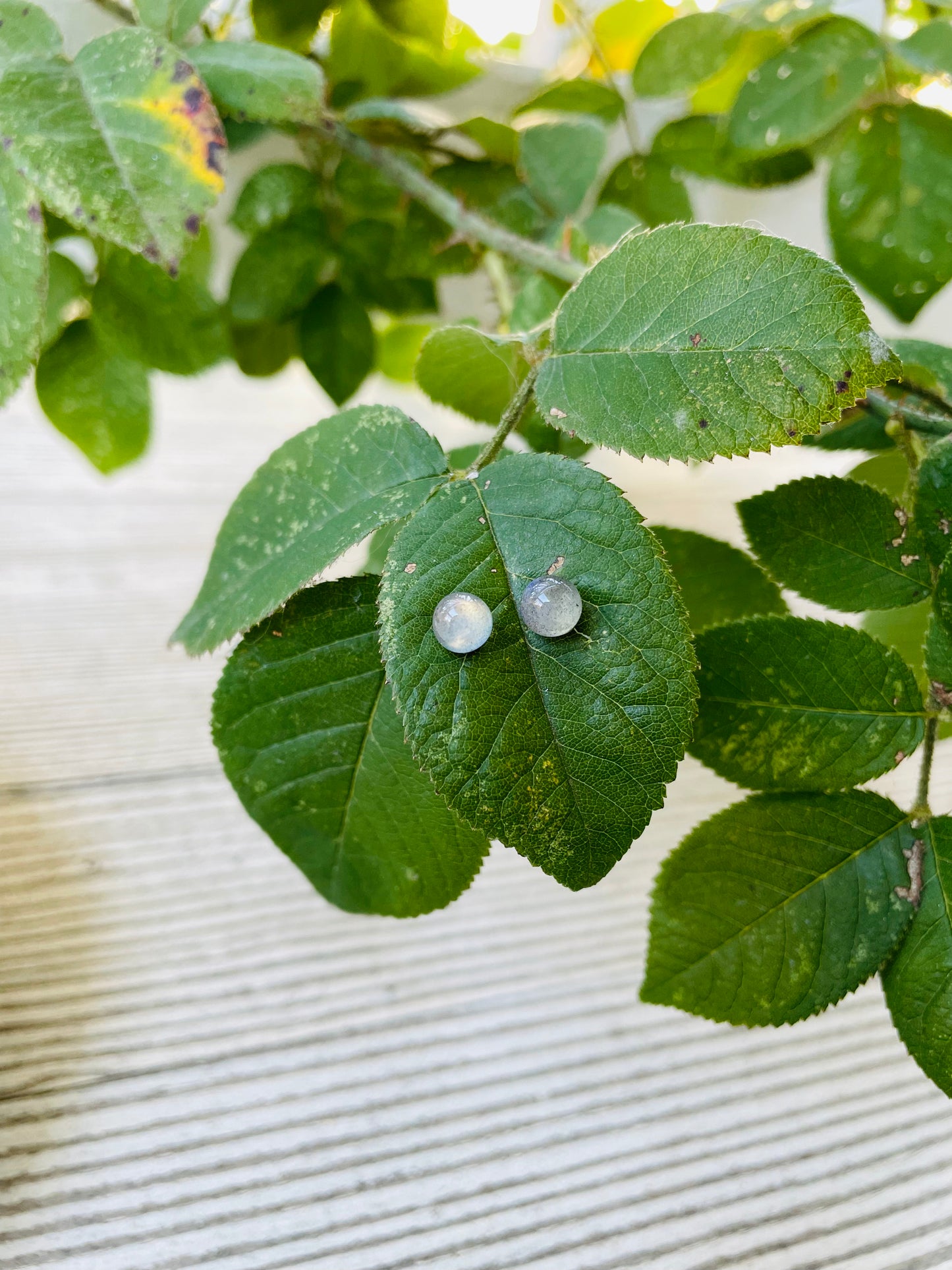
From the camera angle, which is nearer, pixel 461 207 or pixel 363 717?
pixel 363 717

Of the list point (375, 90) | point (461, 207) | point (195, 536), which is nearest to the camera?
point (461, 207)

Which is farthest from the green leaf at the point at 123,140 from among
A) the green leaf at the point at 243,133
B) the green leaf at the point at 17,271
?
the green leaf at the point at 243,133

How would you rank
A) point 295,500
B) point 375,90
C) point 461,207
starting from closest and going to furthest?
point 295,500 → point 461,207 → point 375,90

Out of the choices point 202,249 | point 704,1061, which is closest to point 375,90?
point 202,249

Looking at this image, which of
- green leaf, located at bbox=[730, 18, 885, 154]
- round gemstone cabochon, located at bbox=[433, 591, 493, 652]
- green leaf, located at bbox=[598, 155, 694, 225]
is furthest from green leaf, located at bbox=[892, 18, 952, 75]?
round gemstone cabochon, located at bbox=[433, 591, 493, 652]

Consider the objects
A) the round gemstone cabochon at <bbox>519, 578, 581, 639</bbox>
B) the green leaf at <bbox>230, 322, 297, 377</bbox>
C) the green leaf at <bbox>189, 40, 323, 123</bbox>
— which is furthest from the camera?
the green leaf at <bbox>230, 322, 297, 377</bbox>

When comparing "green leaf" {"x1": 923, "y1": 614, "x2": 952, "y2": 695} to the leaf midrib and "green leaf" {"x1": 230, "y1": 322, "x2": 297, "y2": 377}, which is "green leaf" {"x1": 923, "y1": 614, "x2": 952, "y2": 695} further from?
"green leaf" {"x1": 230, "y1": 322, "x2": 297, "y2": 377}

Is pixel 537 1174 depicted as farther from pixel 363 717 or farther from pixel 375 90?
pixel 375 90
